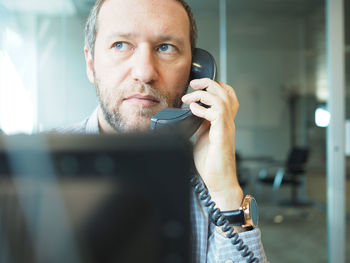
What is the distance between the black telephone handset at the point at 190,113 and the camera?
0.70 meters

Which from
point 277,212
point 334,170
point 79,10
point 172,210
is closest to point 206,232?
point 172,210

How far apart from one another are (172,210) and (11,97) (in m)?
2.24

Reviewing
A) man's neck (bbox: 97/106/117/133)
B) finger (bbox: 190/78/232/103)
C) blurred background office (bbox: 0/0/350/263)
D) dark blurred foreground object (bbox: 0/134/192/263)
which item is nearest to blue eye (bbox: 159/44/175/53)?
finger (bbox: 190/78/232/103)

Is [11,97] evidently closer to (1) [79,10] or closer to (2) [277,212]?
(1) [79,10]

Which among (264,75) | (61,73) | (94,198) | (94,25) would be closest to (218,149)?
(94,25)

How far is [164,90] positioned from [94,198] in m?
0.66

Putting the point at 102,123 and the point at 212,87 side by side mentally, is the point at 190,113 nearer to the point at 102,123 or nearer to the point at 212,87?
the point at 212,87

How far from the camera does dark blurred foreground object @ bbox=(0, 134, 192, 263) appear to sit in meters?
0.18

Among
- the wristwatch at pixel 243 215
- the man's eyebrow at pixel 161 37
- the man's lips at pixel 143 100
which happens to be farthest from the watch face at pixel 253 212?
the man's eyebrow at pixel 161 37

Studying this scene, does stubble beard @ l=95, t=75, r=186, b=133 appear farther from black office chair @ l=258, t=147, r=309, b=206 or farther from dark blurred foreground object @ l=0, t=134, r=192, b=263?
black office chair @ l=258, t=147, r=309, b=206

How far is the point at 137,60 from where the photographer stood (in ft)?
2.67

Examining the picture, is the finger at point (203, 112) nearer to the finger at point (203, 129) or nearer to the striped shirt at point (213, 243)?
the finger at point (203, 129)

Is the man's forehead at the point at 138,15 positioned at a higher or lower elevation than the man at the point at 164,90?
higher

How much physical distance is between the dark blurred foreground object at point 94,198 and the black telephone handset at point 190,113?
11.5 inches
